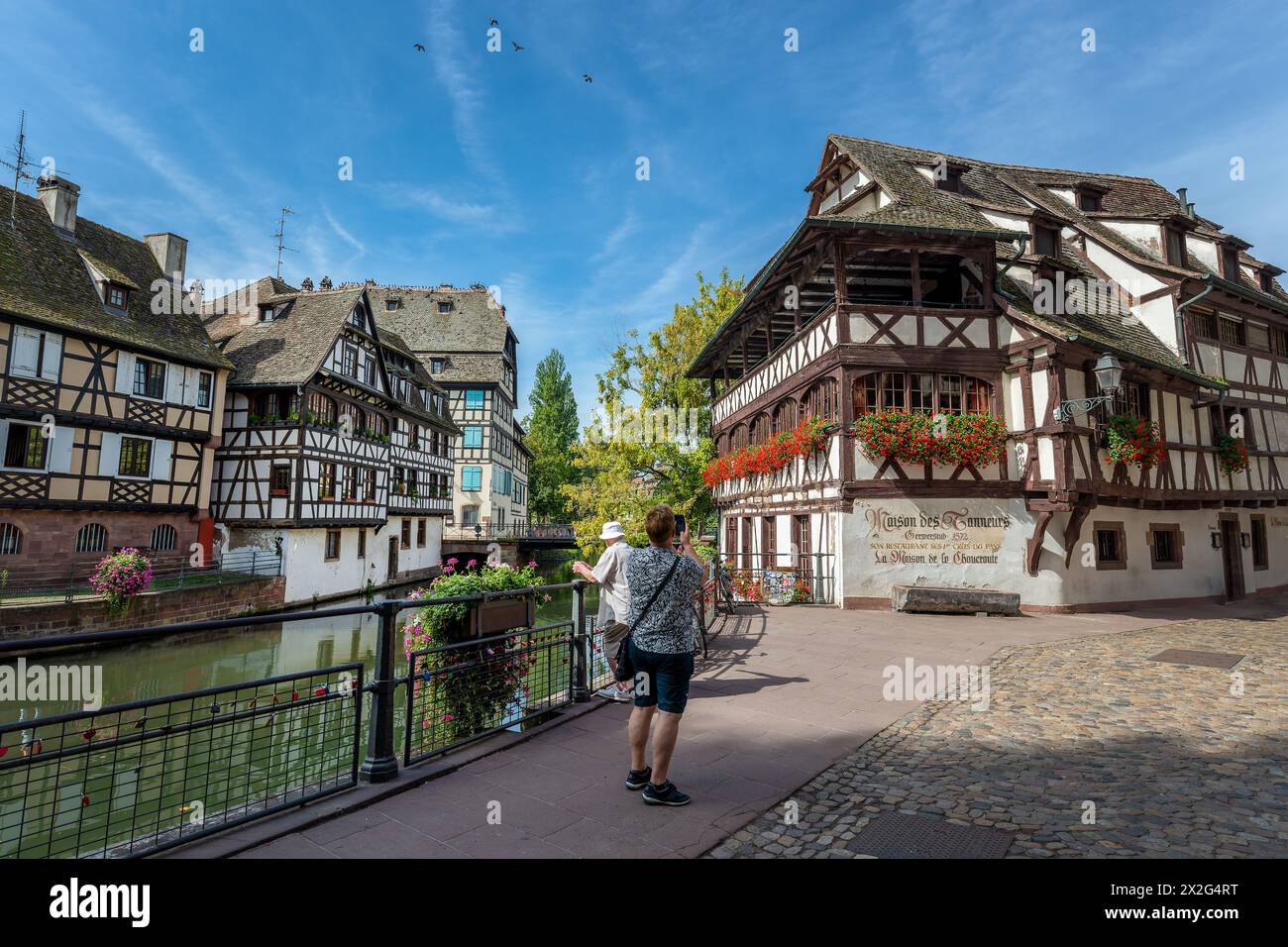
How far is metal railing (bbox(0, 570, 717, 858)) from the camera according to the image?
3285 mm

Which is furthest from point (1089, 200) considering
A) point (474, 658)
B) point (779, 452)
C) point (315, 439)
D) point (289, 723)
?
point (315, 439)

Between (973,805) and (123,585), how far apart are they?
65.7ft

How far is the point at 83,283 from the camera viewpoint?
67.7ft

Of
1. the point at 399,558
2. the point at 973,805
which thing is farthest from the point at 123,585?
the point at 973,805

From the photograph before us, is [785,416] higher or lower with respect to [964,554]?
higher

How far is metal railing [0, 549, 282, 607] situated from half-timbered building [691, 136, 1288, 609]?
16.9 m

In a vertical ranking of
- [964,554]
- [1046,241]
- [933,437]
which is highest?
[1046,241]

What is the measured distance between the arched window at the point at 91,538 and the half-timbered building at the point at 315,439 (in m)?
5.39

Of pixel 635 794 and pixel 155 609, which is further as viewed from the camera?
pixel 155 609

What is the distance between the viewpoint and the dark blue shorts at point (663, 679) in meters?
3.96

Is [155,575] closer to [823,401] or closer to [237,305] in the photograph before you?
[237,305]

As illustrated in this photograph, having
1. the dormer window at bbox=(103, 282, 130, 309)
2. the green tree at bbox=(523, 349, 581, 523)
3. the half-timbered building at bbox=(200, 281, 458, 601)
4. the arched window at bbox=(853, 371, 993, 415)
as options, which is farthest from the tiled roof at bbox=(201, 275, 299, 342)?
the arched window at bbox=(853, 371, 993, 415)

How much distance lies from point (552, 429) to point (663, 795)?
5066 centimetres

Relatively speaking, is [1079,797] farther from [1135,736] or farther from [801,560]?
[801,560]
